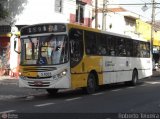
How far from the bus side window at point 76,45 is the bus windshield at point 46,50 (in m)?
0.42

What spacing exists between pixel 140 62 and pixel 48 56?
1118cm

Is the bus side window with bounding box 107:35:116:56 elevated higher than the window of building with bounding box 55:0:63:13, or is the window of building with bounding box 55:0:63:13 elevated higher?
the window of building with bounding box 55:0:63:13

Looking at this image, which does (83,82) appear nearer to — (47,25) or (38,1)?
(47,25)

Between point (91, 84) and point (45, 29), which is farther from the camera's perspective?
point (91, 84)

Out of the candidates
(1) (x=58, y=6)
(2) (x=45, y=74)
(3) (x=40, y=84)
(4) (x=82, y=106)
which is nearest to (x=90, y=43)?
(2) (x=45, y=74)

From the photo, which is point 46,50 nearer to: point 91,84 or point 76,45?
point 76,45

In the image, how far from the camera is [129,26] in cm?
5944

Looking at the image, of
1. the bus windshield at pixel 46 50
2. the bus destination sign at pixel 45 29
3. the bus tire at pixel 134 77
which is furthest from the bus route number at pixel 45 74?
the bus tire at pixel 134 77

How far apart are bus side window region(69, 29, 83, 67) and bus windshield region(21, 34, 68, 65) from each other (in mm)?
420

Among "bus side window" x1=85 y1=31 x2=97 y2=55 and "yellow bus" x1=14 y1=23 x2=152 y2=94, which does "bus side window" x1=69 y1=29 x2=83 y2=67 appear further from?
"bus side window" x1=85 y1=31 x2=97 y2=55

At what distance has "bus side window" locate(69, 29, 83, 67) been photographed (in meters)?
20.1

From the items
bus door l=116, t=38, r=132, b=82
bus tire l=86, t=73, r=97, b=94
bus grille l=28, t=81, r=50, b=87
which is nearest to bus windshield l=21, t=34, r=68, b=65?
bus grille l=28, t=81, r=50, b=87

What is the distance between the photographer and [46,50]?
19.8m

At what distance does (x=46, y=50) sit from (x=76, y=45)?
1.43 m
